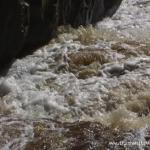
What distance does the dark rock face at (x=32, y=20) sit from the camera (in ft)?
26.6

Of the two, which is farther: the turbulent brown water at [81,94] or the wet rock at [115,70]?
the wet rock at [115,70]

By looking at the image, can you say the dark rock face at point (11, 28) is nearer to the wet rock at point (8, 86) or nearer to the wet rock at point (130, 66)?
the wet rock at point (8, 86)

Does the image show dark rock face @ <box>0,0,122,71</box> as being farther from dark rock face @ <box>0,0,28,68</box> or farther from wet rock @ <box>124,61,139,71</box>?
wet rock @ <box>124,61,139,71</box>

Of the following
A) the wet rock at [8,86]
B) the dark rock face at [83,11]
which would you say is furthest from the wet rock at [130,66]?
the dark rock face at [83,11]

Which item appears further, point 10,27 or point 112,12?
point 112,12

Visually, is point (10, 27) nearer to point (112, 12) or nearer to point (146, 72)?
point (146, 72)

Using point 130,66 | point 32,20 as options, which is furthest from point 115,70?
point 32,20

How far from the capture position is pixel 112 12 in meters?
11.4

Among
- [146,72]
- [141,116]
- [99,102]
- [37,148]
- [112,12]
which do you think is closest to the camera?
[37,148]

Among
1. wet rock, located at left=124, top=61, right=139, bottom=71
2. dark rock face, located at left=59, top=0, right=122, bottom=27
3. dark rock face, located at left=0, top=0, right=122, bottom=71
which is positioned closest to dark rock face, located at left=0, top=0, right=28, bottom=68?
dark rock face, located at left=0, top=0, right=122, bottom=71

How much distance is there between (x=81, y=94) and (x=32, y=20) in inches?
86.8

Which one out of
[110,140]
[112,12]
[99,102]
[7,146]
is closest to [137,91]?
[99,102]

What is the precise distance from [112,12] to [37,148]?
6561 millimetres

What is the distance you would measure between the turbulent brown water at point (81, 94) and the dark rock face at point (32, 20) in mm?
243
